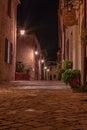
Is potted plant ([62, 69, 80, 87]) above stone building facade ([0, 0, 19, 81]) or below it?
below

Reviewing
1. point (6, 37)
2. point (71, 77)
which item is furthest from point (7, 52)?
point (71, 77)

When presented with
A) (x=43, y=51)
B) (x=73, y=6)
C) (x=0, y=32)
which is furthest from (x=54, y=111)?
(x=43, y=51)

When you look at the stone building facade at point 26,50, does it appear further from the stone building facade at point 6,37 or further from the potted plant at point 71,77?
the potted plant at point 71,77

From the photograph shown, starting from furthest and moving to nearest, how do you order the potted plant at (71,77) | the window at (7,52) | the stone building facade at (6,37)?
the window at (7,52)
the stone building facade at (6,37)
the potted plant at (71,77)

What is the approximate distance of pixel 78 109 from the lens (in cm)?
566

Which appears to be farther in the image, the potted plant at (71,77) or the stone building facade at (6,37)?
the stone building facade at (6,37)

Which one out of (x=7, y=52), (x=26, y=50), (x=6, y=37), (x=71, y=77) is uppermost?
(x=26, y=50)

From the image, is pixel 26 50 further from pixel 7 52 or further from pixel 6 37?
pixel 7 52

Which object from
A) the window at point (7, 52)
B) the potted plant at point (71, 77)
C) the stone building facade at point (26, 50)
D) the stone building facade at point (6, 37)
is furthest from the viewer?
the stone building facade at point (26, 50)

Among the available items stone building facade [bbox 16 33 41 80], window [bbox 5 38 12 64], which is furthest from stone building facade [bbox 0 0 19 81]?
stone building facade [bbox 16 33 41 80]

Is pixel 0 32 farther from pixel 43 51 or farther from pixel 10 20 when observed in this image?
pixel 43 51

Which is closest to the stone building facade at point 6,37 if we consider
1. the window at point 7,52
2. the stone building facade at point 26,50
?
the window at point 7,52

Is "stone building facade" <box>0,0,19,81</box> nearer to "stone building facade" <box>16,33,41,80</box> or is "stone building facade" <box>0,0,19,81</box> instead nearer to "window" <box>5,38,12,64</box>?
"window" <box>5,38,12,64</box>

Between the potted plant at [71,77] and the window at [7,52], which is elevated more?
the window at [7,52]
